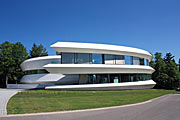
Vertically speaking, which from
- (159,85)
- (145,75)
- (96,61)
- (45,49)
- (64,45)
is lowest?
(159,85)

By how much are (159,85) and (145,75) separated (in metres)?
12.1

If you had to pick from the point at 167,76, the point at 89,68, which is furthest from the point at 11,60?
the point at 167,76

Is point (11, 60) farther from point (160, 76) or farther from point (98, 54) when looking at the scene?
point (160, 76)

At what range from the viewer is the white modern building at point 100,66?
2323cm

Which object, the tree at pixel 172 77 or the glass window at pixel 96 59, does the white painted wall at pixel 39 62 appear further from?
the tree at pixel 172 77

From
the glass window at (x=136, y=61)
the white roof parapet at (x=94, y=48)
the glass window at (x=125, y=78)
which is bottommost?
the glass window at (x=125, y=78)

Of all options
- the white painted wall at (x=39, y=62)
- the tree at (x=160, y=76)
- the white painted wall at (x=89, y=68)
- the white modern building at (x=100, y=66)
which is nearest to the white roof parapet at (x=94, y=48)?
the white modern building at (x=100, y=66)

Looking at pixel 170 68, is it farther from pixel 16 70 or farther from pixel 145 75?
pixel 16 70

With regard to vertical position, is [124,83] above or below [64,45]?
below

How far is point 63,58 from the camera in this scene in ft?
77.3

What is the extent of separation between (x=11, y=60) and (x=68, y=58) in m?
24.2

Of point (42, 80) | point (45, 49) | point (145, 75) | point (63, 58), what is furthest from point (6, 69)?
point (45, 49)

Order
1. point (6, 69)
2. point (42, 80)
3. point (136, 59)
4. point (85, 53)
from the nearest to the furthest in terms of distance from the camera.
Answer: point (85, 53) < point (136, 59) < point (42, 80) < point (6, 69)

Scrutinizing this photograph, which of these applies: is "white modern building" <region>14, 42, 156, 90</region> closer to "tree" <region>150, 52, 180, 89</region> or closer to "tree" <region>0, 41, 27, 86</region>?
"tree" <region>150, 52, 180, 89</region>
